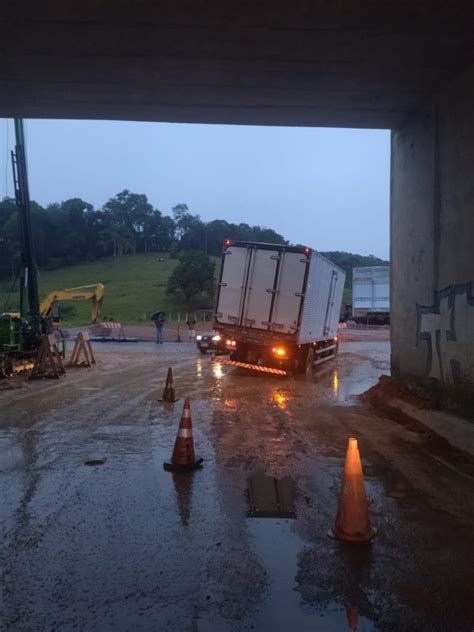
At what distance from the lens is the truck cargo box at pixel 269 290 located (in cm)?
1727

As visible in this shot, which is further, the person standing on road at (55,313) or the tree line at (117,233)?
the tree line at (117,233)

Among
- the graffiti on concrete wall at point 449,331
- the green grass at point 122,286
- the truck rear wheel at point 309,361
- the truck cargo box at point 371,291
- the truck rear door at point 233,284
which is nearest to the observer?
the graffiti on concrete wall at point 449,331

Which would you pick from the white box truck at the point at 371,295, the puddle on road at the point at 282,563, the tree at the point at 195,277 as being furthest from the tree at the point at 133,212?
the puddle on road at the point at 282,563

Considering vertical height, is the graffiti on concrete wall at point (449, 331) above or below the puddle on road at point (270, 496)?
above

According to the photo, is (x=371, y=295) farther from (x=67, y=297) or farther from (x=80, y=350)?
(x=80, y=350)

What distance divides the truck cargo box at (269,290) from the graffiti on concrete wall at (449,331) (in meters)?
6.54

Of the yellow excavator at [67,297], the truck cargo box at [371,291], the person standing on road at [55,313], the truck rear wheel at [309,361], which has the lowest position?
the truck rear wheel at [309,361]

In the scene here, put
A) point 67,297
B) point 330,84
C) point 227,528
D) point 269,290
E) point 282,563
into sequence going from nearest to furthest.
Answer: point 282,563 → point 227,528 → point 330,84 → point 269,290 → point 67,297

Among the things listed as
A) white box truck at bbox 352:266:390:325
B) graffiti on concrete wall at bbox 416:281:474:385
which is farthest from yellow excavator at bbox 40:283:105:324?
white box truck at bbox 352:266:390:325

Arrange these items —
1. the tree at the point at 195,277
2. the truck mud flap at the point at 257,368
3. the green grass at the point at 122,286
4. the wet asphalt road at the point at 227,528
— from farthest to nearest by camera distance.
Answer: the tree at the point at 195,277 < the green grass at the point at 122,286 < the truck mud flap at the point at 257,368 < the wet asphalt road at the point at 227,528

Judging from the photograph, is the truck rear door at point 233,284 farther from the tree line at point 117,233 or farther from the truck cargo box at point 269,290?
the tree line at point 117,233

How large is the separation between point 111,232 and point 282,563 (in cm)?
11647

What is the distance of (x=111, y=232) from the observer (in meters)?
117

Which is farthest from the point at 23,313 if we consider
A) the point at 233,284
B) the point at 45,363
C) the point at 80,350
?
the point at 233,284
